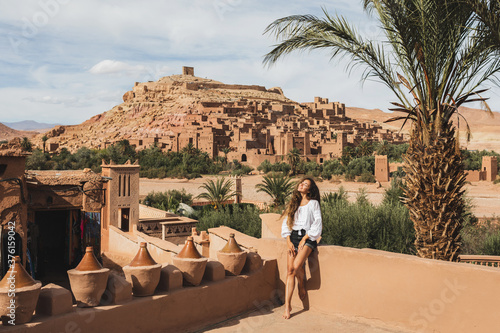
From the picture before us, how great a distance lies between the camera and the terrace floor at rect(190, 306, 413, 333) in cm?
352

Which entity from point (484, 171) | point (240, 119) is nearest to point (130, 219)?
point (484, 171)

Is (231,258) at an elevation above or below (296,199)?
below

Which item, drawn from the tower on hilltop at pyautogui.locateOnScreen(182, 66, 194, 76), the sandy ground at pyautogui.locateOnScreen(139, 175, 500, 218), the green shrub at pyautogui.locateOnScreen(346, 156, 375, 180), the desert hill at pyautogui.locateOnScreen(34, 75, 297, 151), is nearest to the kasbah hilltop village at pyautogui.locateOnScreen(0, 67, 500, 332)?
the sandy ground at pyautogui.locateOnScreen(139, 175, 500, 218)

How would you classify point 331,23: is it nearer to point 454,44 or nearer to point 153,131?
point 454,44

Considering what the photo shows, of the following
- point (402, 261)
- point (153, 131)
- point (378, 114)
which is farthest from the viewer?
point (378, 114)

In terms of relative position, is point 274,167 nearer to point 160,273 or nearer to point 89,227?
point 89,227

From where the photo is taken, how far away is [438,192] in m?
4.83

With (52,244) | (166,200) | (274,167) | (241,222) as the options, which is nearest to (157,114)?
(274,167)

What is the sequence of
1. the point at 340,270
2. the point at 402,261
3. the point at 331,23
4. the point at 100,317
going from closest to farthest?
the point at 100,317 → the point at 402,261 → the point at 340,270 → the point at 331,23

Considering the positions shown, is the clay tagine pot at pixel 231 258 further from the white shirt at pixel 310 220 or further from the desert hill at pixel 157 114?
the desert hill at pixel 157 114

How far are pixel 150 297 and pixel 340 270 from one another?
5.08ft

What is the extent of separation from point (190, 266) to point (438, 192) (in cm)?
280

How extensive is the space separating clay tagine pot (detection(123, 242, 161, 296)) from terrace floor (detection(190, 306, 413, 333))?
0.55 meters

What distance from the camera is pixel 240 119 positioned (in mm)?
64938
